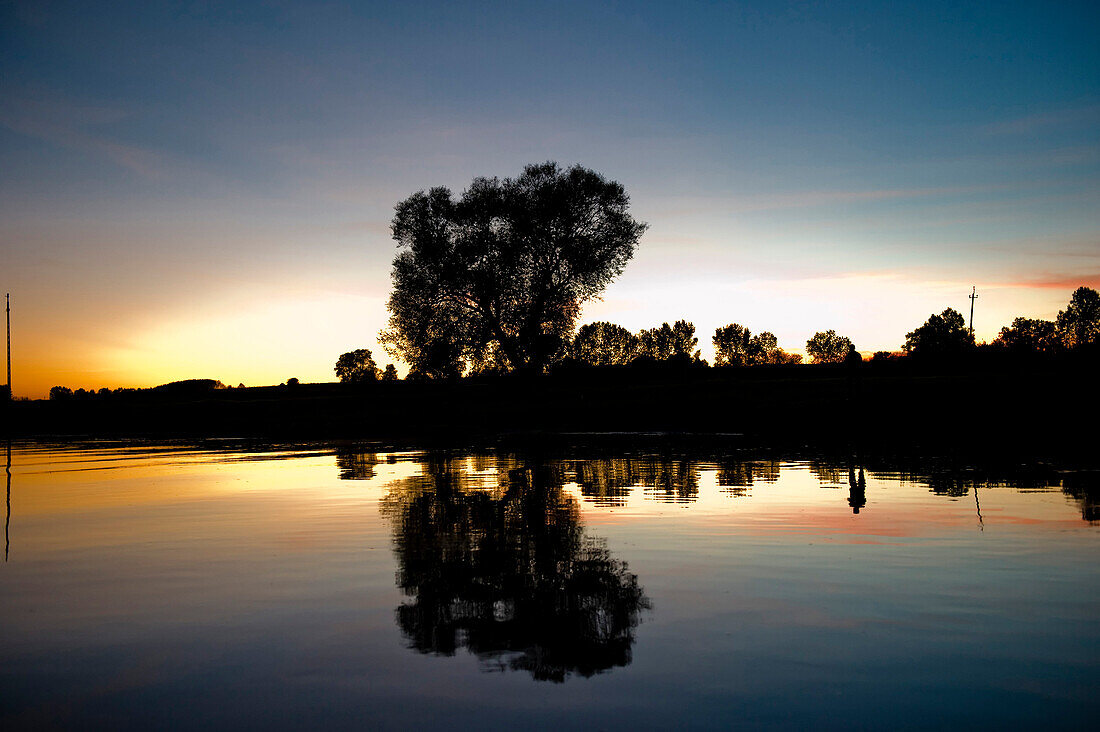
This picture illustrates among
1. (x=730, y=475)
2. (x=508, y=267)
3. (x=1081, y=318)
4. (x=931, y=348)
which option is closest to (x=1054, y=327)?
(x=1081, y=318)

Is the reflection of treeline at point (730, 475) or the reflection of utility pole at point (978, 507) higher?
the reflection of treeline at point (730, 475)

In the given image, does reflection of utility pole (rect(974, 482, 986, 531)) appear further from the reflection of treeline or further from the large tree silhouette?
the large tree silhouette

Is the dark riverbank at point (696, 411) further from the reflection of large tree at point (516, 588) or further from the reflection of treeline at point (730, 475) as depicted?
the reflection of large tree at point (516, 588)

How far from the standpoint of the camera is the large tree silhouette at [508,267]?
5991 cm

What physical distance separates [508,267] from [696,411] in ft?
71.8

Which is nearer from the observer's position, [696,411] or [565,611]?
[565,611]

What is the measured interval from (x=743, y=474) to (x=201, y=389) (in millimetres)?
104063

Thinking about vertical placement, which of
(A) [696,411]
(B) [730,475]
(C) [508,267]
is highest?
(C) [508,267]

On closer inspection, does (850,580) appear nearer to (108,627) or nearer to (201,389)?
(108,627)

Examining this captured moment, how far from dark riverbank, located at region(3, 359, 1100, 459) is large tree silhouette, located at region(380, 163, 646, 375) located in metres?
3.86

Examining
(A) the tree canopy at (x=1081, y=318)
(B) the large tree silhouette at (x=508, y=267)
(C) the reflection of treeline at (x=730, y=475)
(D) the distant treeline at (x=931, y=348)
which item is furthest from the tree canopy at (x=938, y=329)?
(C) the reflection of treeline at (x=730, y=475)

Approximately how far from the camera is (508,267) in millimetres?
59875

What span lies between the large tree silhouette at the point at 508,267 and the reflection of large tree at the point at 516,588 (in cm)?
4637

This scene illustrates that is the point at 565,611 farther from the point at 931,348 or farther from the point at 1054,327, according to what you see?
the point at 1054,327
